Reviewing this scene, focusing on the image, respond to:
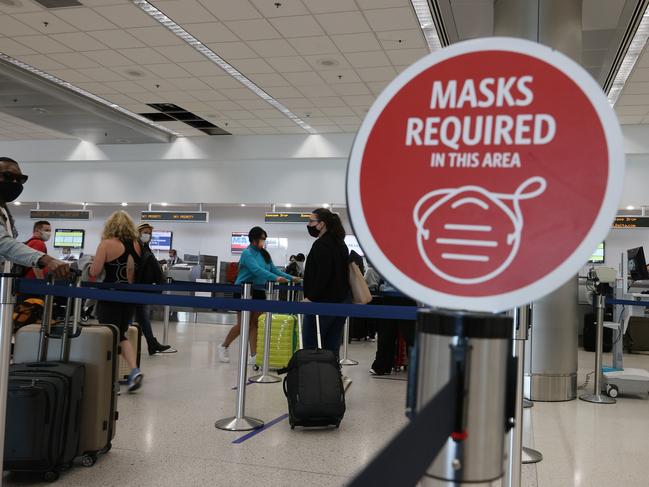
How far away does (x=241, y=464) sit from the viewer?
297 centimetres

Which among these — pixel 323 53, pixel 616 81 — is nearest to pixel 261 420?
pixel 323 53

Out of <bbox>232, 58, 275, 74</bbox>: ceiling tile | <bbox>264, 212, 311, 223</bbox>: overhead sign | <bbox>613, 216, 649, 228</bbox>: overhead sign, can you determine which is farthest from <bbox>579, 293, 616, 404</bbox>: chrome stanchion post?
<bbox>264, 212, 311, 223</bbox>: overhead sign

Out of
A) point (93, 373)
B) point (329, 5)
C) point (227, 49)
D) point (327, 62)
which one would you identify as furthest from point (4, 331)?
point (327, 62)

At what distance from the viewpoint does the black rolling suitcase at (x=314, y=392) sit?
361cm

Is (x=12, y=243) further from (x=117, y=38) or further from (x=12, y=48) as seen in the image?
(x=12, y=48)

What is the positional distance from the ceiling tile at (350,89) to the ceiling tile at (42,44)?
12.8 feet

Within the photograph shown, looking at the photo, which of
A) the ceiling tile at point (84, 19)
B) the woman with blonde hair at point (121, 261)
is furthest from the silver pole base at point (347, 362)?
the ceiling tile at point (84, 19)

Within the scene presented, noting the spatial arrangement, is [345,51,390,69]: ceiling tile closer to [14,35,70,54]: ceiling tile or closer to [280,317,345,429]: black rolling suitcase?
[14,35,70,54]: ceiling tile

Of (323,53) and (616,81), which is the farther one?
(616,81)

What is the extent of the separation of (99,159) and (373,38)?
8788 mm

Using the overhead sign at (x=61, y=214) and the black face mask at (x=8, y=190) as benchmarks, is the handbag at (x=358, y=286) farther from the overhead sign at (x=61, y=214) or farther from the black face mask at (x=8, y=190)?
the overhead sign at (x=61, y=214)

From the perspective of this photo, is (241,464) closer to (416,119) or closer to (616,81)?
(416,119)

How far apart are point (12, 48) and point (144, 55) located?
178 cm

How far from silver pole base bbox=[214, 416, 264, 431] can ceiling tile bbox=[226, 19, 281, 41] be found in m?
4.97
